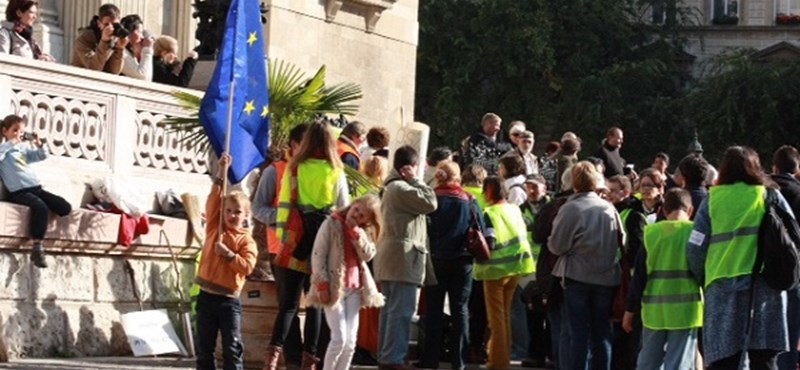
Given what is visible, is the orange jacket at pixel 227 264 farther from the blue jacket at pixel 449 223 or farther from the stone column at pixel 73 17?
the stone column at pixel 73 17

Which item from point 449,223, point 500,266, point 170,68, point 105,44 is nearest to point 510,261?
point 500,266

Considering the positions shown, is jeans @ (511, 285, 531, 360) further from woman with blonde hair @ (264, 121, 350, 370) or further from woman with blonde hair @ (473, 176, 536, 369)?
woman with blonde hair @ (264, 121, 350, 370)

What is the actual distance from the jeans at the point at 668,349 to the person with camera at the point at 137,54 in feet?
19.7

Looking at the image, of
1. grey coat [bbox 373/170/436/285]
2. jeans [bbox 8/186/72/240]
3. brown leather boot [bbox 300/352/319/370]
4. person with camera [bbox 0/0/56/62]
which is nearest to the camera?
Result: brown leather boot [bbox 300/352/319/370]

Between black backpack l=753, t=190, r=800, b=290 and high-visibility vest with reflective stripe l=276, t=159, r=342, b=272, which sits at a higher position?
high-visibility vest with reflective stripe l=276, t=159, r=342, b=272

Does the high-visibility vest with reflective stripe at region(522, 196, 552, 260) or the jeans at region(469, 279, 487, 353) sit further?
the high-visibility vest with reflective stripe at region(522, 196, 552, 260)

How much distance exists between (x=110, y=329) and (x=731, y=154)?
6397 mm

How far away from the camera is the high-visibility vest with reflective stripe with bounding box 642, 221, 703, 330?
16.2 m

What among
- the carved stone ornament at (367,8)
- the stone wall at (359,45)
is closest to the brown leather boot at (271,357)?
the stone wall at (359,45)

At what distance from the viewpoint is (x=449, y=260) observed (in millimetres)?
19047

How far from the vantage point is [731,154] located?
1480cm

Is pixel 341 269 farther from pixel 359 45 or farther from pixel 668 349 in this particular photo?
pixel 359 45

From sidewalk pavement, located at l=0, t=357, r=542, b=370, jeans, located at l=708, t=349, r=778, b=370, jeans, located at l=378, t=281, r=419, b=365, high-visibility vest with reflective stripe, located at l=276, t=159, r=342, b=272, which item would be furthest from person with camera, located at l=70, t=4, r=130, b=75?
jeans, located at l=708, t=349, r=778, b=370

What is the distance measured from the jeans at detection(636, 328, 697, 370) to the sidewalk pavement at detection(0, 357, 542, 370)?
3.28m
